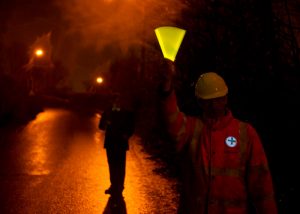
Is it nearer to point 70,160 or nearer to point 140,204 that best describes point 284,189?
point 140,204

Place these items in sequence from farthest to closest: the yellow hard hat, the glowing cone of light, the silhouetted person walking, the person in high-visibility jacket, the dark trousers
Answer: the dark trousers
the silhouetted person walking
the yellow hard hat
the person in high-visibility jacket
the glowing cone of light

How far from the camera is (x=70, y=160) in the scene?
13.8m

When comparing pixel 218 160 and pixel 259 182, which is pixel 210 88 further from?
pixel 259 182

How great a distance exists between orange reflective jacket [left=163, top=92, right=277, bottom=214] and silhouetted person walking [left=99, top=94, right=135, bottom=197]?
14.5ft

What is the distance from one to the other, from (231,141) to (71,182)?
7171 millimetres

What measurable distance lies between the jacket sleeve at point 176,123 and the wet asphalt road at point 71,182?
4368 millimetres

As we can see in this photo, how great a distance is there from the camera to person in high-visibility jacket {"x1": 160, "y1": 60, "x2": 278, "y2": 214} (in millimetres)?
3613

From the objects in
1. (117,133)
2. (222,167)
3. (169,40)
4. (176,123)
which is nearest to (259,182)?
(222,167)

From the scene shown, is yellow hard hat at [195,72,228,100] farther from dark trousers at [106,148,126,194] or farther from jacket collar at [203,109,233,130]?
dark trousers at [106,148,126,194]

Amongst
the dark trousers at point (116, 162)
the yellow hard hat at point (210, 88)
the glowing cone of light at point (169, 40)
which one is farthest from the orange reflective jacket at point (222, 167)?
the dark trousers at point (116, 162)

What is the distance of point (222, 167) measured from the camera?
11.9 feet

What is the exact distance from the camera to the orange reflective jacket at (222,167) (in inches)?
142

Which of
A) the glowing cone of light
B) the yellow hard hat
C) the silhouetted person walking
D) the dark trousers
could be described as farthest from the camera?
the dark trousers

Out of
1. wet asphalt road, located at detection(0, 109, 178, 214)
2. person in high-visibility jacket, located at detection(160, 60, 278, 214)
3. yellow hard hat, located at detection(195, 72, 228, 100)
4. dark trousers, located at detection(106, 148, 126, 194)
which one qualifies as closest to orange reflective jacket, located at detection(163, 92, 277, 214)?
person in high-visibility jacket, located at detection(160, 60, 278, 214)
